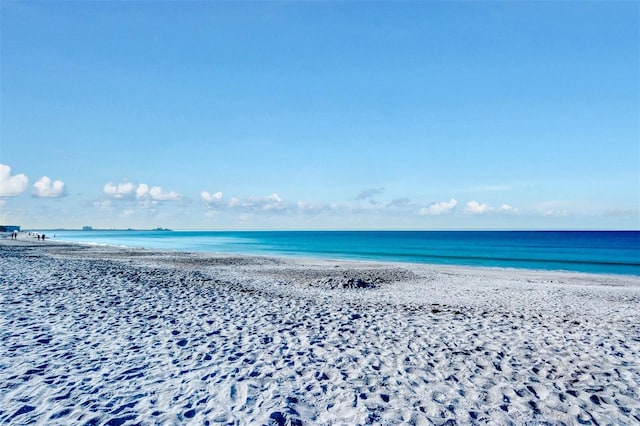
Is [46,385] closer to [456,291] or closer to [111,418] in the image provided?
[111,418]

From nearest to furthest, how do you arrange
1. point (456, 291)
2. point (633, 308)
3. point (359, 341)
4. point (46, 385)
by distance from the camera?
point (46, 385), point (359, 341), point (633, 308), point (456, 291)

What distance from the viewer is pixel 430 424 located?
17.2 ft

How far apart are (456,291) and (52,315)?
611 inches

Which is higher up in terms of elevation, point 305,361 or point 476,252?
point 305,361

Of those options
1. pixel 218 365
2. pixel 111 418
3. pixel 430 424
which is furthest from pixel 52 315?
pixel 430 424

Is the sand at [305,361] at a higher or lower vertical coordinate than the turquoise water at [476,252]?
higher

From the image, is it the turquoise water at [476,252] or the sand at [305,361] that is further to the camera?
the turquoise water at [476,252]

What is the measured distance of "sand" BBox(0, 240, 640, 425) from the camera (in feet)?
18.0

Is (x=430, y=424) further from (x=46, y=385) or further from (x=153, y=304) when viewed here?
(x=153, y=304)

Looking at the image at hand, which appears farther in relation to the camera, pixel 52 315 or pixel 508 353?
pixel 52 315

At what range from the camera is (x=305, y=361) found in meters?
7.32

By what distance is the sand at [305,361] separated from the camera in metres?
5.48

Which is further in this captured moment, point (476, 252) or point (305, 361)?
point (476, 252)

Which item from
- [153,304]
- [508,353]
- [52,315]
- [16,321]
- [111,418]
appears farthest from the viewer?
[153,304]
